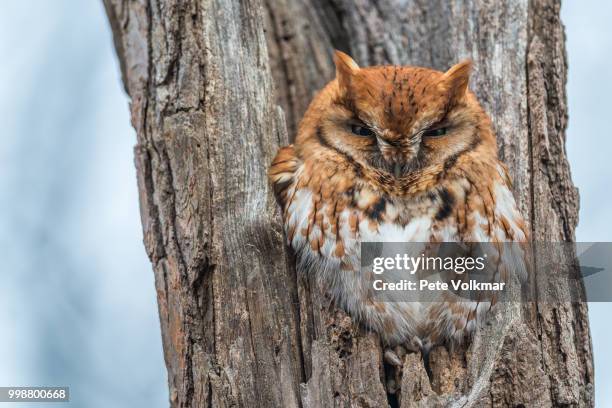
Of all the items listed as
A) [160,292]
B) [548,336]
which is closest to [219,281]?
[160,292]

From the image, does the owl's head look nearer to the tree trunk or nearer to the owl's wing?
the owl's wing

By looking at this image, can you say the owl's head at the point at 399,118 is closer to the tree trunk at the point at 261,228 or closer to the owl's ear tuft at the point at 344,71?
the owl's ear tuft at the point at 344,71

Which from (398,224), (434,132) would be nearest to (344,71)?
(434,132)

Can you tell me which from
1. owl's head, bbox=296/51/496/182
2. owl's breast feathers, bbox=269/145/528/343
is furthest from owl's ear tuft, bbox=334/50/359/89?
owl's breast feathers, bbox=269/145/528/343

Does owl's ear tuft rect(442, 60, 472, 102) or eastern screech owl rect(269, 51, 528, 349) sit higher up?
owl's ear tuft rect(442, 60, 472, 102)

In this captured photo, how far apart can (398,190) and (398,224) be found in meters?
0.11

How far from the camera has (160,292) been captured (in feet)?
9.08

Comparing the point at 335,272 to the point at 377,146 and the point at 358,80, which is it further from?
the point at 358,80

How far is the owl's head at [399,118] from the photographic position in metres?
2.61

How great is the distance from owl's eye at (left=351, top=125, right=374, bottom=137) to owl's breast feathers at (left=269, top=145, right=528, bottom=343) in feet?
0.37

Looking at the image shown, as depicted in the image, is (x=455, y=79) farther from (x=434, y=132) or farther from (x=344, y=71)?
(x=344, y=71)

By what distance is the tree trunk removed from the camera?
2.54 m

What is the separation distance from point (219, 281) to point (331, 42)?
2002 millimetres

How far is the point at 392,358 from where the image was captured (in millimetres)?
A: 2674
